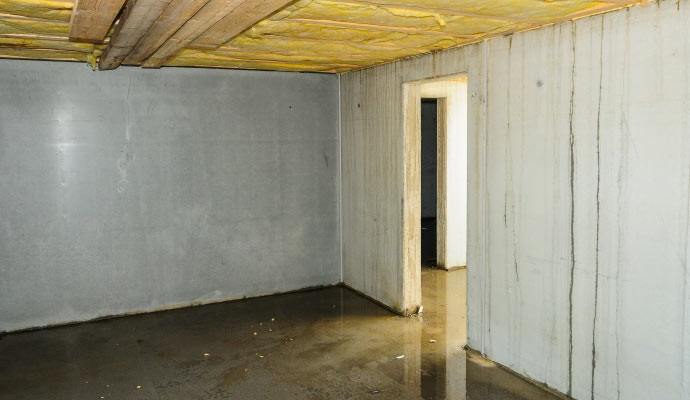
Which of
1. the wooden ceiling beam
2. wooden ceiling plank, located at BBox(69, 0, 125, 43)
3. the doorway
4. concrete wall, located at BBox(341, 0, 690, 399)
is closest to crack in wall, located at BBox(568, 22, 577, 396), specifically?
concrete wall, located at BBox(341, 0, 690, 399)

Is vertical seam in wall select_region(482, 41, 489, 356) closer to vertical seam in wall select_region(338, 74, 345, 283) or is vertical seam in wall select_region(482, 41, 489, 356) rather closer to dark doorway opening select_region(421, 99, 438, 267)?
vertical seam in wall select_region(338, 74, 345, 283)

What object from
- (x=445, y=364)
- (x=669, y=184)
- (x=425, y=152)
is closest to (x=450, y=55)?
(x=669, y=184)

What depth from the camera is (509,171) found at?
362 centimetres

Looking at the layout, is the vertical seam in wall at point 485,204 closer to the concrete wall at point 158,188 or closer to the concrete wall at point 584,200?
the concrete wall at point 584,200

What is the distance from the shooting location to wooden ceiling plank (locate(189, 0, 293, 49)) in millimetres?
2537

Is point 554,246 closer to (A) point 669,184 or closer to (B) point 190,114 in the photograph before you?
(A) point 669,184

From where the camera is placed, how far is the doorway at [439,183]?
4.79 meters

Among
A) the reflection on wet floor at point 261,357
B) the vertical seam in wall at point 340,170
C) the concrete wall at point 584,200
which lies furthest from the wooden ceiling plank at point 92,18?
the vertical seam in wall at point 340,170

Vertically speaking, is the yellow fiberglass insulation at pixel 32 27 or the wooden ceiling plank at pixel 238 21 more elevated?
the yellow fiberglass insulation at pixel 32 27

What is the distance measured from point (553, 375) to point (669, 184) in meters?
1.42

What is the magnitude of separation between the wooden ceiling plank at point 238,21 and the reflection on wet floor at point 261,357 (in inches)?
90.0

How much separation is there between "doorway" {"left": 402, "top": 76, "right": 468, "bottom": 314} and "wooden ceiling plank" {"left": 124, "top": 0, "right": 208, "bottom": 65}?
217 centimetres

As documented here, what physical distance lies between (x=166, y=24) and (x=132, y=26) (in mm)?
209

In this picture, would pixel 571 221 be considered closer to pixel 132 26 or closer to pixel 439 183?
pixel 132 26
